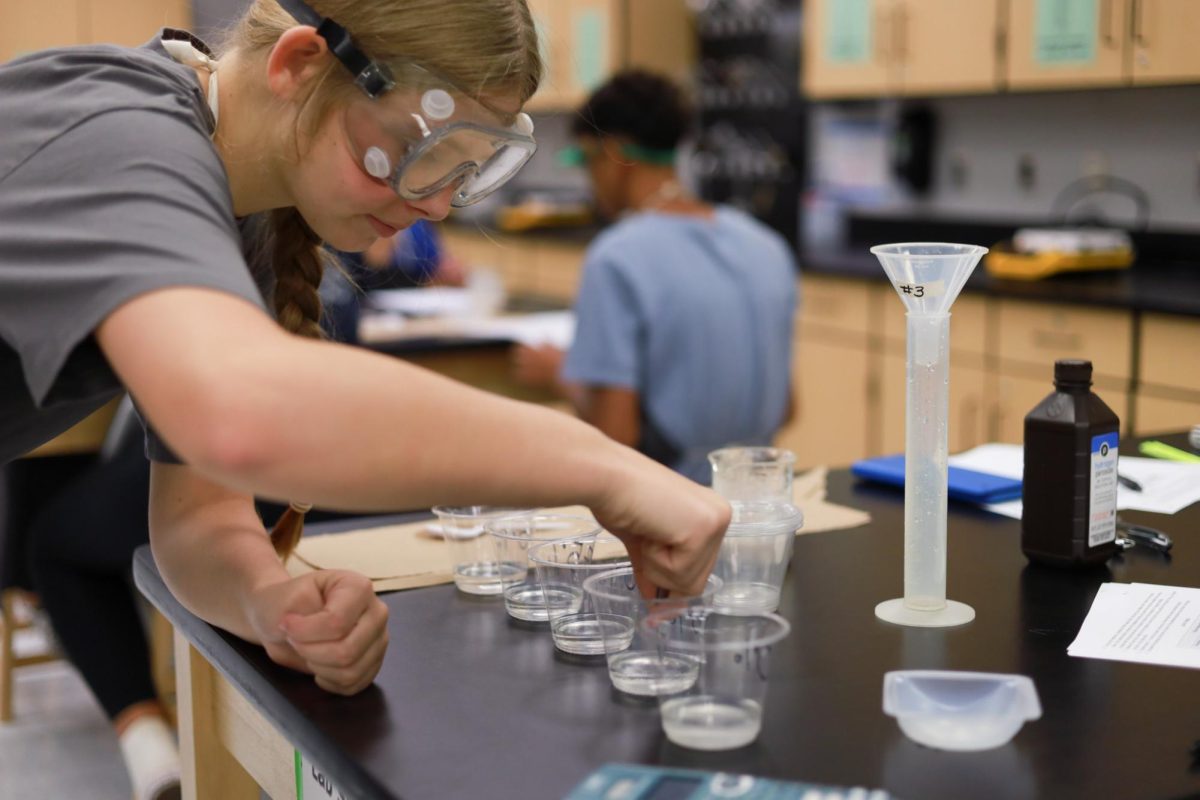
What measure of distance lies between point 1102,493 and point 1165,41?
2650 mm

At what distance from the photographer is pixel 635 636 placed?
3.36 feet

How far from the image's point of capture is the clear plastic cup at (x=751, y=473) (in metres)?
1.43

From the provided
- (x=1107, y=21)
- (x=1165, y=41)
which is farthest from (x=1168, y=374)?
(x=1107, y=21)

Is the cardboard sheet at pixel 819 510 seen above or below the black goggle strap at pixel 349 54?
below

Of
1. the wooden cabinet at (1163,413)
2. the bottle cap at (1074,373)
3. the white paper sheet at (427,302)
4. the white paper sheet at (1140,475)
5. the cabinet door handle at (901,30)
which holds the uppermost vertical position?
the cabinet door handle at (901,30)

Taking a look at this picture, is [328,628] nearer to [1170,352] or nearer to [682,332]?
[682,332]

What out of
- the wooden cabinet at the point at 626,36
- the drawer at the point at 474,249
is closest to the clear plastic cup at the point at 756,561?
the wooden cabinet at the point at 626,36

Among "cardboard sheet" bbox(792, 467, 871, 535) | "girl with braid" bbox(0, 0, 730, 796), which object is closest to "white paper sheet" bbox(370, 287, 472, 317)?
"cardboard sheet" bbox(792, 467, 871, 535)

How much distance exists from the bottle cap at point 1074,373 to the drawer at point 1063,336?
206 centimetres

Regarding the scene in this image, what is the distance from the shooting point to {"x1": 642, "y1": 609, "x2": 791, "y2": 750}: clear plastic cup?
913 millimetres

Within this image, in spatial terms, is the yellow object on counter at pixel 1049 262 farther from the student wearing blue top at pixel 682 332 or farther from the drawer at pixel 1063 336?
the student wearing blue top at pixel 682 332

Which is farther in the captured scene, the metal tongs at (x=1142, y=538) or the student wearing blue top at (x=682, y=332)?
the student wearing blue top at (x=682, y=332)

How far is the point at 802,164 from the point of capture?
5.29 metres

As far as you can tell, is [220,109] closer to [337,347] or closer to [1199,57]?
[337,347]
